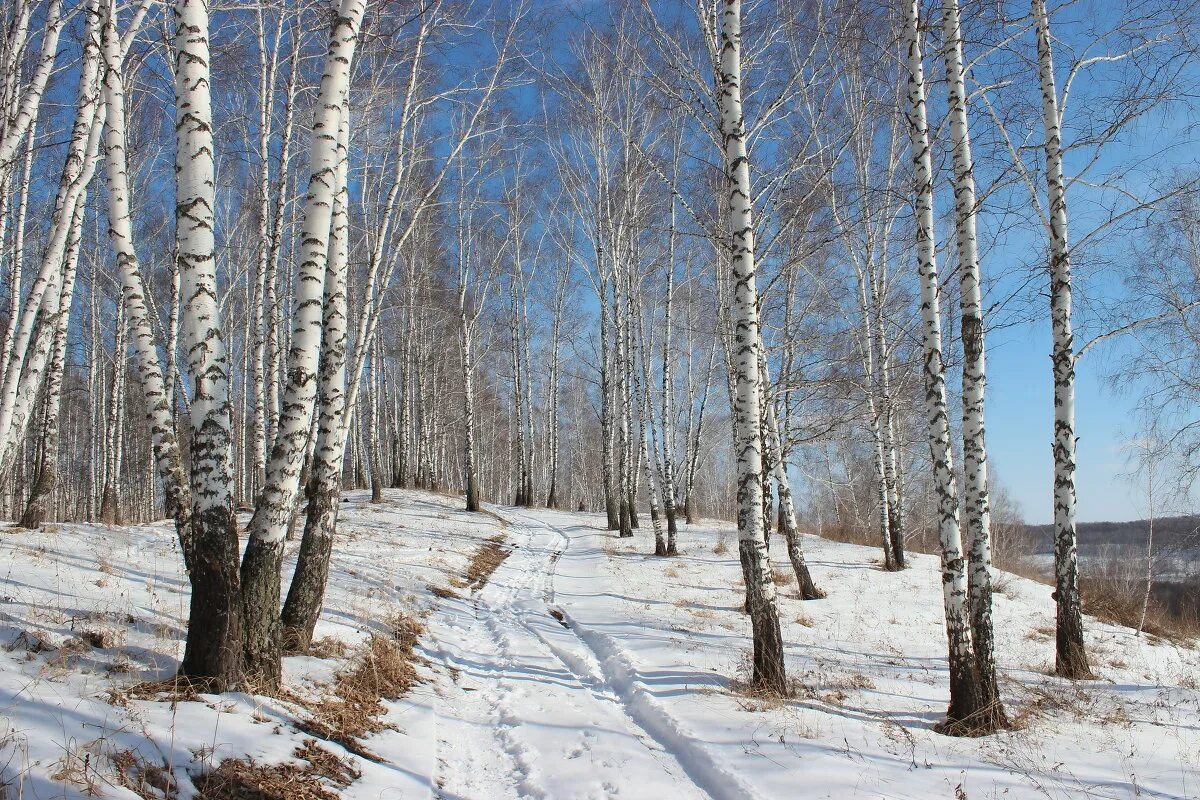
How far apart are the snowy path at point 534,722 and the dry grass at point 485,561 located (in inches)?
80.1

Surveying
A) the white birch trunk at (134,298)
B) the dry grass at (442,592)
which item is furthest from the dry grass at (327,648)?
the dry grass at (442,592)

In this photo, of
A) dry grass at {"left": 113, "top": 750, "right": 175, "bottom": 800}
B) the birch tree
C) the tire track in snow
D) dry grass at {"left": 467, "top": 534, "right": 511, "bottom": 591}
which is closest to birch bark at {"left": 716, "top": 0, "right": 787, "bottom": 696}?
the tire track in snow

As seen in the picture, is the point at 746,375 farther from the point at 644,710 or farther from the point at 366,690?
the point at 366,690

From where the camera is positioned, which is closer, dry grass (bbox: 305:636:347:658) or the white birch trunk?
the white birch trunk

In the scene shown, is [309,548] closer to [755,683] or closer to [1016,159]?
[755,683]

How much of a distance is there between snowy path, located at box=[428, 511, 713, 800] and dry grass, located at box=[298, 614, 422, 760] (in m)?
0.42

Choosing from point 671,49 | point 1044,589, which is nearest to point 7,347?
point 671,49

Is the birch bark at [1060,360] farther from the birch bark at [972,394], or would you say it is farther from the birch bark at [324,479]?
the birch bark at [324,479]

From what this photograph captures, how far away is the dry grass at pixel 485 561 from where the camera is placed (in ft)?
34.4

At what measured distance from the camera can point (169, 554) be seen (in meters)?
8.30

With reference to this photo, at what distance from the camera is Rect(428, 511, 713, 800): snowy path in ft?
12.6

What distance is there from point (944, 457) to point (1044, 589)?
33.5 feet

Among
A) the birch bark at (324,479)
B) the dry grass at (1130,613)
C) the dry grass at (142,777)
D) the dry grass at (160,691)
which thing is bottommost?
the dry grass at (1130,613)

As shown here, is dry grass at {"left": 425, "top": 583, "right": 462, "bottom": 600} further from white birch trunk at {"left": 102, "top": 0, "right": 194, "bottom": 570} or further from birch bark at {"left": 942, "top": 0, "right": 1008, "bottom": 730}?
birch bark at {"left": 942, "top": 0, "right": 1008, "bottom": 730}
